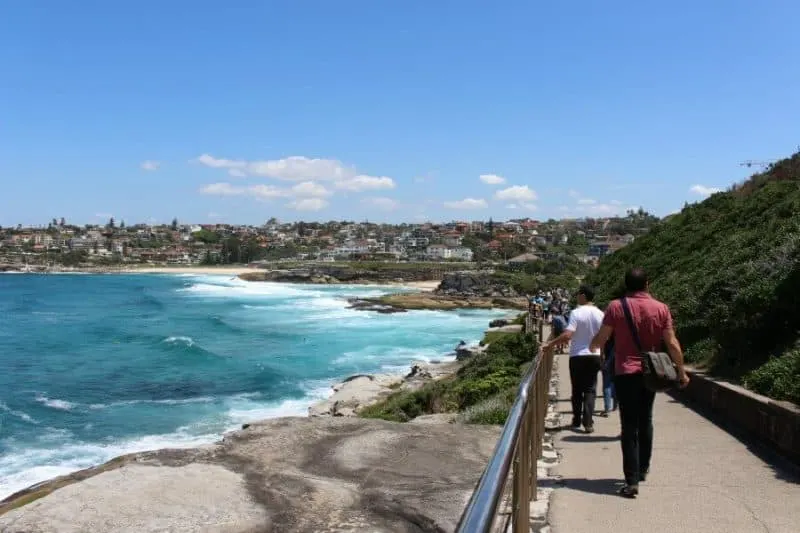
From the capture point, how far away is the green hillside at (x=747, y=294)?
329 inches

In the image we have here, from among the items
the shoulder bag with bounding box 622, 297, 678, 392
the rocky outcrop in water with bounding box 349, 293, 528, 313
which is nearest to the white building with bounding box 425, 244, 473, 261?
the rocky outcrop in water with bounding box 349, 293, 528, 313

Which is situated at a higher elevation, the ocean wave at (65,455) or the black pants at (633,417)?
the black pants at (633,417)

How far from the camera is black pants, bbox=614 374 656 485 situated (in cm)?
522

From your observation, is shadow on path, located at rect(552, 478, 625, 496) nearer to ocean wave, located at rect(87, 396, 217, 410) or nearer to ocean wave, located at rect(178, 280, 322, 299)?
ocean wave, located at rect(87, 396, 217, 410)

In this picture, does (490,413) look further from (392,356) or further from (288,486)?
(392,356)

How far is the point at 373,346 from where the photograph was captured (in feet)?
138

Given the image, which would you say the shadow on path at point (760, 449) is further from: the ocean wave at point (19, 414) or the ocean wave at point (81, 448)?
the ocean wave at point (19, 414)

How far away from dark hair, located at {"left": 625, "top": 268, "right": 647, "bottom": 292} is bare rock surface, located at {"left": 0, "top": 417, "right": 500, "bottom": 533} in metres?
3.02

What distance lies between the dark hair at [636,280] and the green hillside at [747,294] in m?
2.30

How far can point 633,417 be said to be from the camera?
17.3ft

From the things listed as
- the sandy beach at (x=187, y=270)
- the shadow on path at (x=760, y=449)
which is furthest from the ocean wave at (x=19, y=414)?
the sandy beach at (x=187, y=270)

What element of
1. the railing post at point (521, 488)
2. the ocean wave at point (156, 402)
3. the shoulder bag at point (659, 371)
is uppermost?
the shoulder bag at point (659, 371)

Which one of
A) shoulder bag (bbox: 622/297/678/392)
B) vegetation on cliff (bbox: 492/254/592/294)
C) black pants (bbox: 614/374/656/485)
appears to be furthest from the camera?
vegetation on cliff (bbox: 492/254/592/294)

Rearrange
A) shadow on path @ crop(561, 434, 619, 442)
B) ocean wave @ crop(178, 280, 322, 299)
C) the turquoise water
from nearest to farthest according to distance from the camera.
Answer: shadow on path @ crop(561, 434, 619, 442) < the turquoise water < ocean wave @ crop(178, 280, 322, 299)
